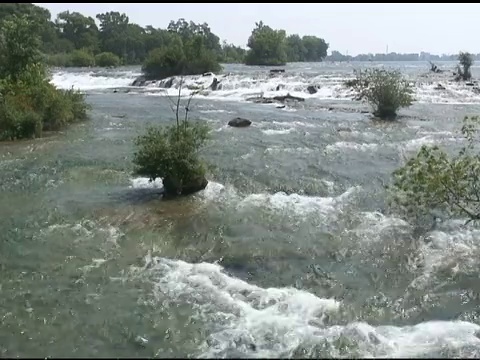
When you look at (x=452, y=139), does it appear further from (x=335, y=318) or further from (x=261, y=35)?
(x=261, y=35)

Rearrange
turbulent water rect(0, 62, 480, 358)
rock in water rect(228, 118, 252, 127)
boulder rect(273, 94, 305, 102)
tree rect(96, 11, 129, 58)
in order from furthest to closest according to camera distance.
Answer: tree rect(96, 11, 129, 58), boulder rect(273, 94, 305, 102), rock in water rect(228, 118, 252, 127), turbulent water rect(0, 62, 480, 358)

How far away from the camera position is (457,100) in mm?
A: 40969

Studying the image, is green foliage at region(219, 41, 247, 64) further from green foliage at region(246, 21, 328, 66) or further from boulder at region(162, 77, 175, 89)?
boulder at region(162, 77, 175, 89)

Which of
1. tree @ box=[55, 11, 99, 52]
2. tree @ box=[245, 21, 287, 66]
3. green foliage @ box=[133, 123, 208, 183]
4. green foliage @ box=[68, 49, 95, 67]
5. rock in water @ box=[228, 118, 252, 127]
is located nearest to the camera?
green foliage @ box=[133, 123, 208, 183]

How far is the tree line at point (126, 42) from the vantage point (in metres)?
95.1

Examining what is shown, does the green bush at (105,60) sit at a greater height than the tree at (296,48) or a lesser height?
lesser

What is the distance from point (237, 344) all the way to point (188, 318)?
1.19 m

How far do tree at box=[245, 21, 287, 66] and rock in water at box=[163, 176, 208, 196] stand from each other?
82734 mm

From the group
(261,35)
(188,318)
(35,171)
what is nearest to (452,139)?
(35,171)

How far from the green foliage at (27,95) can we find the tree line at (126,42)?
198ft

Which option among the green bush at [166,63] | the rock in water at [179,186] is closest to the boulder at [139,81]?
the green bush at [166,63]

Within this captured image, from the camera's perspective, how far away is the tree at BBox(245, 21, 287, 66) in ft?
312

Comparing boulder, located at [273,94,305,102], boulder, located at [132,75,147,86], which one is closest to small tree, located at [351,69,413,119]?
boulder, located at [273,94,305,102]

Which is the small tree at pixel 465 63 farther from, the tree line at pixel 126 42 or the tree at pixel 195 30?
the tree at pixel 195 30
